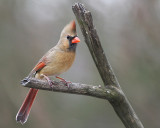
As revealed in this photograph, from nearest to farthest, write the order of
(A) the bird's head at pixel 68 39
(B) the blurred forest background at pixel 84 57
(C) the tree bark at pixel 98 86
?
1. (C) the tree bark at pixel 98 86
2. (A) the bird's head at pixel 68 39
3. (B) the blurred forest background at pixel 84 57

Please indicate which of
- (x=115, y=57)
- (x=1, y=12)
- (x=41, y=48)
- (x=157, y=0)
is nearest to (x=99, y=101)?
(x=115, y=57)

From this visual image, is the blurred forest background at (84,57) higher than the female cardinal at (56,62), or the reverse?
the female cardinal at (56,62)

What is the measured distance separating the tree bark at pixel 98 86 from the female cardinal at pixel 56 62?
472 mm

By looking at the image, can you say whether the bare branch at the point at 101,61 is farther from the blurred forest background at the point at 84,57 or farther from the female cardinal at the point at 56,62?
the blurred forest background at the point at 84,57

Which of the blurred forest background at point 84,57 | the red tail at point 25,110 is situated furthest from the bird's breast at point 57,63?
the blurred forest background at point 84,57

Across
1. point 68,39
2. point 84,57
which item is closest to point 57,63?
point 68,39

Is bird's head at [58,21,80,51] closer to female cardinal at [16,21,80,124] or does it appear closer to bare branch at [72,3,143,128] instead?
female cardinal at [16,21,80,124]

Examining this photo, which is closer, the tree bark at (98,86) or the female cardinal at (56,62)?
the tree bark at (98,86)

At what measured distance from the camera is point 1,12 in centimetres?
635

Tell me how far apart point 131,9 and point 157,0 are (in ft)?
1.60

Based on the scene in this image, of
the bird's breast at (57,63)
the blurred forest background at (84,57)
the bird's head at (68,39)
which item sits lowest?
the blurred forest background at (84,57)

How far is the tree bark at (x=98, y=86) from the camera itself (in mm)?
2678

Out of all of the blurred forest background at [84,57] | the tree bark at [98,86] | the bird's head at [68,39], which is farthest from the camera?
the blurred forest background at [84,57]

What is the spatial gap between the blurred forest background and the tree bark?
2.30m
